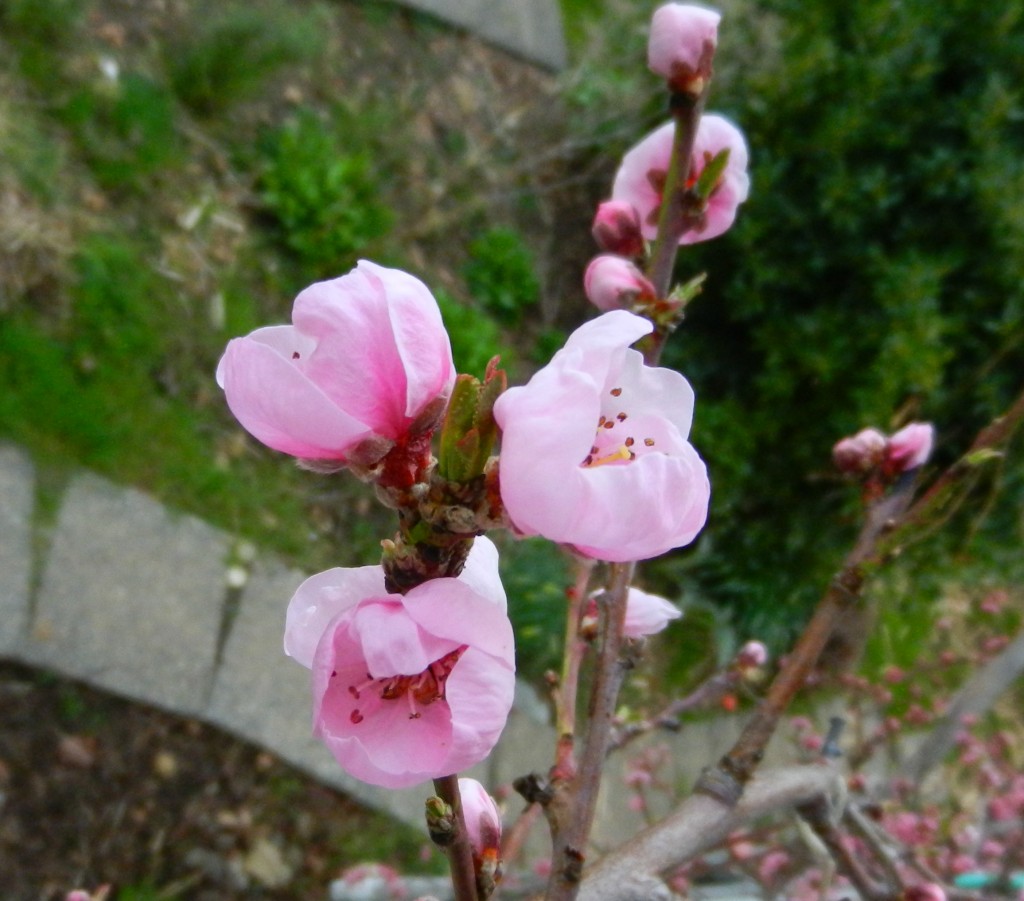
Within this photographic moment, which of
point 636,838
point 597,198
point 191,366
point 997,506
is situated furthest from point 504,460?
point 597,198

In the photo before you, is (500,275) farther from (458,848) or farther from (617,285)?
(458,848)

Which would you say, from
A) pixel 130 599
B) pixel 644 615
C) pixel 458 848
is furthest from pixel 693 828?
pixel 130 599

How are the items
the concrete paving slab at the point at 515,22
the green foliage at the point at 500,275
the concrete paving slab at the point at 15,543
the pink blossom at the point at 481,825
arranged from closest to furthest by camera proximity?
1. the pink blossom at the point at 481,825
2. the concrete paving slab at the point at 15,543
3. the green foliage at the point at 500,275
4. the concrete paving slab at the point at 515,22

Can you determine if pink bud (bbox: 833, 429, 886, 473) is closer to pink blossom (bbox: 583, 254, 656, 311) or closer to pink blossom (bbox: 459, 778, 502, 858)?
pink blossom (bbox: 583, 254, 656, 311)

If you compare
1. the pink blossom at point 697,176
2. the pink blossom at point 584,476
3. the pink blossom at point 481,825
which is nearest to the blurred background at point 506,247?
the pink blossom at point 697,176

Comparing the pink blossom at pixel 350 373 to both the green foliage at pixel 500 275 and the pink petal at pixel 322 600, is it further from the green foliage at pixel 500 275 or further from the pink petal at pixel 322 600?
the green foliage at pixel 500 275

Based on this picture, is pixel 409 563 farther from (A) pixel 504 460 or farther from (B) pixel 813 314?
(B) pixel 813 314
